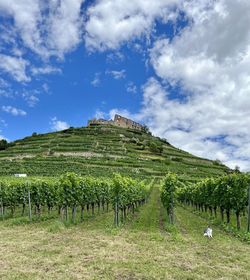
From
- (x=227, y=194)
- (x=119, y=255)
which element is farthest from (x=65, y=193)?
(x=119, y=255)

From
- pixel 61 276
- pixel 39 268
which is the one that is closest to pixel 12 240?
pixel 39 268

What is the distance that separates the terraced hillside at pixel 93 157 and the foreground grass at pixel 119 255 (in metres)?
63.1

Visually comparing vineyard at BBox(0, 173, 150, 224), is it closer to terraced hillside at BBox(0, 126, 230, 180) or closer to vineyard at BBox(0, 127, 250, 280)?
vineyard at BBox(0, 127, 250, 280)

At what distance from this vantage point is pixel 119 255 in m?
16.2

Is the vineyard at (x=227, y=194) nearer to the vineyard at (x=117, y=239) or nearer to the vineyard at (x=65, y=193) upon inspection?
the vineyard at (x=117, y=239)

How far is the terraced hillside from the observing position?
309 feet

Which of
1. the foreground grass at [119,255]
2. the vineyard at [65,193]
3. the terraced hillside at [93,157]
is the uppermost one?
the terraced hillside at [93,157]

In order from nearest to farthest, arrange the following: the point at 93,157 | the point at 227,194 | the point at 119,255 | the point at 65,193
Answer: the point at 119,255
the point at 227,194
the point at 65,193
the point at 93,157

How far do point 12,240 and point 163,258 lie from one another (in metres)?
9.57

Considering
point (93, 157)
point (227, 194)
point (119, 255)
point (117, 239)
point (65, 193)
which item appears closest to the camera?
point (119, 255)

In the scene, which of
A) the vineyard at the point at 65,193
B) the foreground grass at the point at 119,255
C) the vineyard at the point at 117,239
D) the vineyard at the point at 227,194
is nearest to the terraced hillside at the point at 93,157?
the vineyard at the point at 117,239

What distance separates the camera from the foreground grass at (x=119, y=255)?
13.4 meters

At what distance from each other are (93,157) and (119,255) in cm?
9760

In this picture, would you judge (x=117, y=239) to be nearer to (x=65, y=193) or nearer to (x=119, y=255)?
(x=119, y=255)
